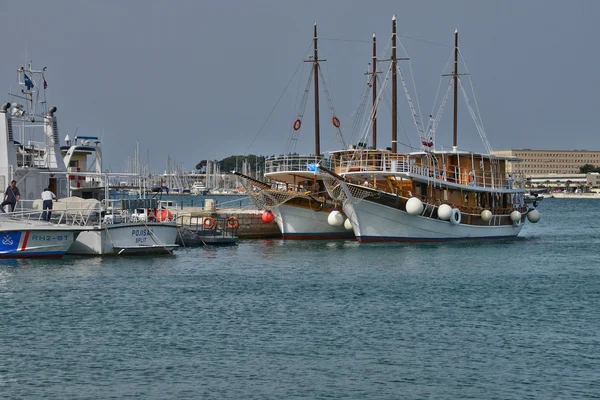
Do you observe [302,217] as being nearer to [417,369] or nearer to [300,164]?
[300,164]

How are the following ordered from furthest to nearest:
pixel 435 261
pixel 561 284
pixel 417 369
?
pixel 435 261
pixel 561 284
pixel 417 369

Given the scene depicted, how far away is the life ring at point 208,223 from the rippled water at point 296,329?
28.5ft

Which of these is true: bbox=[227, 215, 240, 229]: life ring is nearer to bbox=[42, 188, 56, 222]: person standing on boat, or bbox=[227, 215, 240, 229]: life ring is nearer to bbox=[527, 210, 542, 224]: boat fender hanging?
bbox=[42, 188, 56, 222]: person standing on boat

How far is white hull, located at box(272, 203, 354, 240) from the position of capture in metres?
51.9

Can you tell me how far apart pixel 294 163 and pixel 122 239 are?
18.7 m

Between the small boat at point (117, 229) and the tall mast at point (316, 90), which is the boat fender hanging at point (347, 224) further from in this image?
the small boat at point (117, 229)

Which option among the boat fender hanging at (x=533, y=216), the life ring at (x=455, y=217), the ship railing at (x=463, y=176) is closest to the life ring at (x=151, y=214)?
the ship railing at (x=463, y=176)

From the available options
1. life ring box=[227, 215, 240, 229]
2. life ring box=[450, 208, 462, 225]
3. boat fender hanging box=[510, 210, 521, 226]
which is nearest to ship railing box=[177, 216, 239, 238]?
life ring box=[227, 215, 240, 229]

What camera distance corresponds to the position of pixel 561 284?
33.8m

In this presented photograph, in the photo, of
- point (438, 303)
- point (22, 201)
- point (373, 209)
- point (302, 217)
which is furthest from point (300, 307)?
point (302, 217)

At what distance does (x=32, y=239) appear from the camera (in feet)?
113

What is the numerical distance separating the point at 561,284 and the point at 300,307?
11.4 metres

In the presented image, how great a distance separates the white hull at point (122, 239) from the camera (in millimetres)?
36344

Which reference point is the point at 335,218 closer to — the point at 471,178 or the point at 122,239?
the point at 471,178
